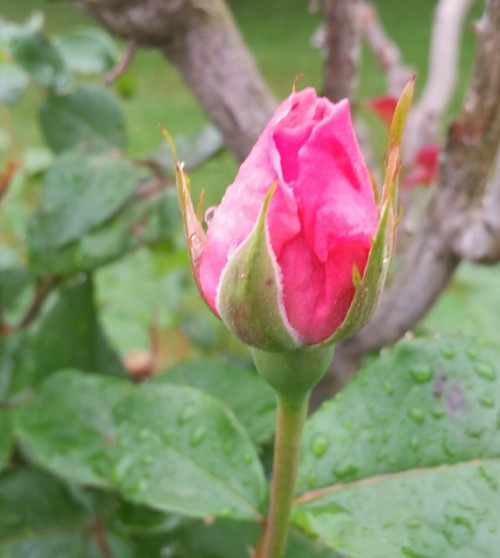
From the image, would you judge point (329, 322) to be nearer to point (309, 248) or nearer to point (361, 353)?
point (309, 248)

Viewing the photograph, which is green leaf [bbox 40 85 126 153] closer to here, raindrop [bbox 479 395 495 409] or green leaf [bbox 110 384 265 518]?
green leaf [bbox 110 384 265 518]

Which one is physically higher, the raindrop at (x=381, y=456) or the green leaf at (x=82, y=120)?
the green leaf at (x=82, y=120)

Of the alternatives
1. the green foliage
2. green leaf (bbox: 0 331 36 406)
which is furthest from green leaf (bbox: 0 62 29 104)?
green leaf (bbox: 0 331 36 406)

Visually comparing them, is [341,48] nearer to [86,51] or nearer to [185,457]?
[86,51]

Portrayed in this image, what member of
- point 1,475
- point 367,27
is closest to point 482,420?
point 1,475

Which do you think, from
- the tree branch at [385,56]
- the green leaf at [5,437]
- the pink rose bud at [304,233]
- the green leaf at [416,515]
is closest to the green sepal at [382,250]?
the pink rose bud at [304,233]

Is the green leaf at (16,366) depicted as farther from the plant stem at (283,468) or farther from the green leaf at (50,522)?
the plant stem at (283,468)
